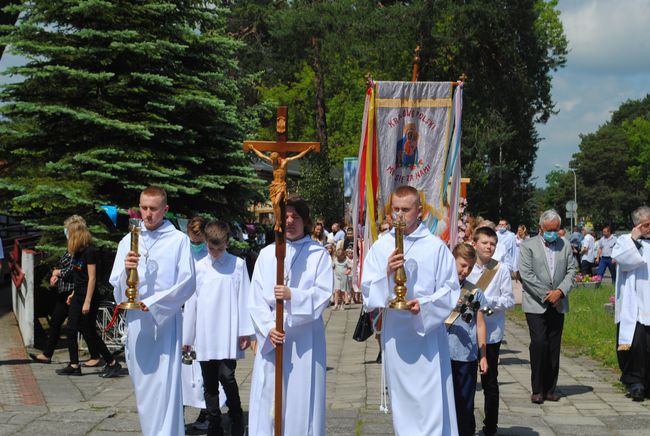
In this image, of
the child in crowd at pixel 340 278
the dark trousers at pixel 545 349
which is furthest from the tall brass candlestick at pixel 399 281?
the child in crowd at pixel 340 278

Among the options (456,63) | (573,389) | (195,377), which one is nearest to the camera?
(195,377)

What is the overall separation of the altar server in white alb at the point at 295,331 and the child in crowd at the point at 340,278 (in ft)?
49.5

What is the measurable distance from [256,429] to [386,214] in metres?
4.92

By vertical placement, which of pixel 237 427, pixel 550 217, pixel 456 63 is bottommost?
pixel 237 427

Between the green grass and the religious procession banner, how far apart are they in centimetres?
335

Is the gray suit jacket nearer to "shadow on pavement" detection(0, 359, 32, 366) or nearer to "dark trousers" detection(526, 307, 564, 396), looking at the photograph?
"dark trousers" detection(526, 307, 564, 396)

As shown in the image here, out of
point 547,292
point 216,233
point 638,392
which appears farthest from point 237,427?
point 638,392

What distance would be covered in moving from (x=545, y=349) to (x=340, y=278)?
11.9 metres

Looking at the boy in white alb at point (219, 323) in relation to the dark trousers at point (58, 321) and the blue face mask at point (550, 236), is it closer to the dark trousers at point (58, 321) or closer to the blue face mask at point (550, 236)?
the blue face mask at point (550, 236)

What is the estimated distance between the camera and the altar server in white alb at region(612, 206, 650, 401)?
10.2m

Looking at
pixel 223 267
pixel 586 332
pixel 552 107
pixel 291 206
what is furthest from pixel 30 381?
pixel 552 107

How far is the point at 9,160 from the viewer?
15.0 meters

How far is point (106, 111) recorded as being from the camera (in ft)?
47.4

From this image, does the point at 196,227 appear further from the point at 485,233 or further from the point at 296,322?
the point at 485,233
